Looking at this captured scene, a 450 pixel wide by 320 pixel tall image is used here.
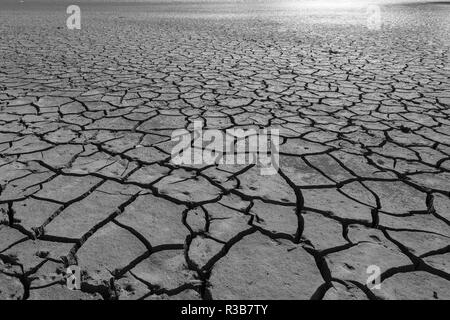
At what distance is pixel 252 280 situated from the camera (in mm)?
1477

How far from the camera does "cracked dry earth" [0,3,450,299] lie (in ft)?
4.88

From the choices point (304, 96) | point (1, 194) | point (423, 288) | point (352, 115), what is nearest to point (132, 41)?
point (304, 96)

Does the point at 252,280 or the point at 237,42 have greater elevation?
the point at 237,42

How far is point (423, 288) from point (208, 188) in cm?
114

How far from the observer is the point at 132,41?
7270 mm

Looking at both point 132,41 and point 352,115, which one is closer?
point 352,115

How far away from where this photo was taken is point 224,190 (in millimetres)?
2080

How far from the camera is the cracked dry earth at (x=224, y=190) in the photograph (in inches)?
58.6

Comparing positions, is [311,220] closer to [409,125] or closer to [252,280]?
[252,280]

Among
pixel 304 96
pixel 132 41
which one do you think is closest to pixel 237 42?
pixel 132 41
